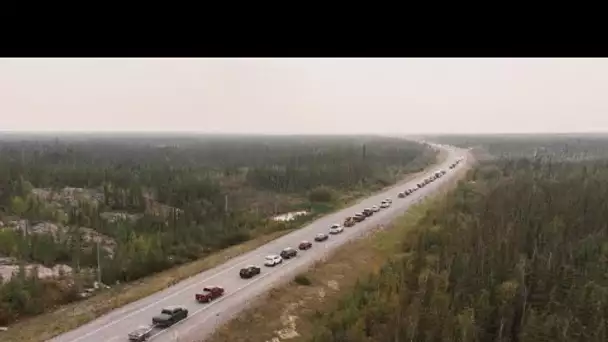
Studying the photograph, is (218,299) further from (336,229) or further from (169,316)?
(336,229)

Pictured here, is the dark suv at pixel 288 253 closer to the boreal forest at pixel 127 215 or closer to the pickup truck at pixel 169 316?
the boreal forest at pixel 127 215

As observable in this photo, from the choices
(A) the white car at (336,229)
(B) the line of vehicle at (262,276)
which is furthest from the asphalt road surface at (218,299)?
(A) the white car at (336,229)

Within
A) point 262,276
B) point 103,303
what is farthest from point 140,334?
point 262,276

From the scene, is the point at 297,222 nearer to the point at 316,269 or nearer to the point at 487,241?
the point at 316,269

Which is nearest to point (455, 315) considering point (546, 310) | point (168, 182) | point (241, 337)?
point (546, 310)

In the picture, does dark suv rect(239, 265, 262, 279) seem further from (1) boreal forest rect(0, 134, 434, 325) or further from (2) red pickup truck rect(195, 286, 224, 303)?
(1) boreal forest rect(0, 134, 434, 325)

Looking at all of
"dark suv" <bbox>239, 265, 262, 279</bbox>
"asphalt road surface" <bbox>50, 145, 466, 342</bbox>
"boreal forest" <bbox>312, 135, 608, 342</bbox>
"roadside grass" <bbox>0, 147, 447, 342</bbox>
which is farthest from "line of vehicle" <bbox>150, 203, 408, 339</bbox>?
"boreal forest" <bbox>312, 135, 608, 342</bbox>
